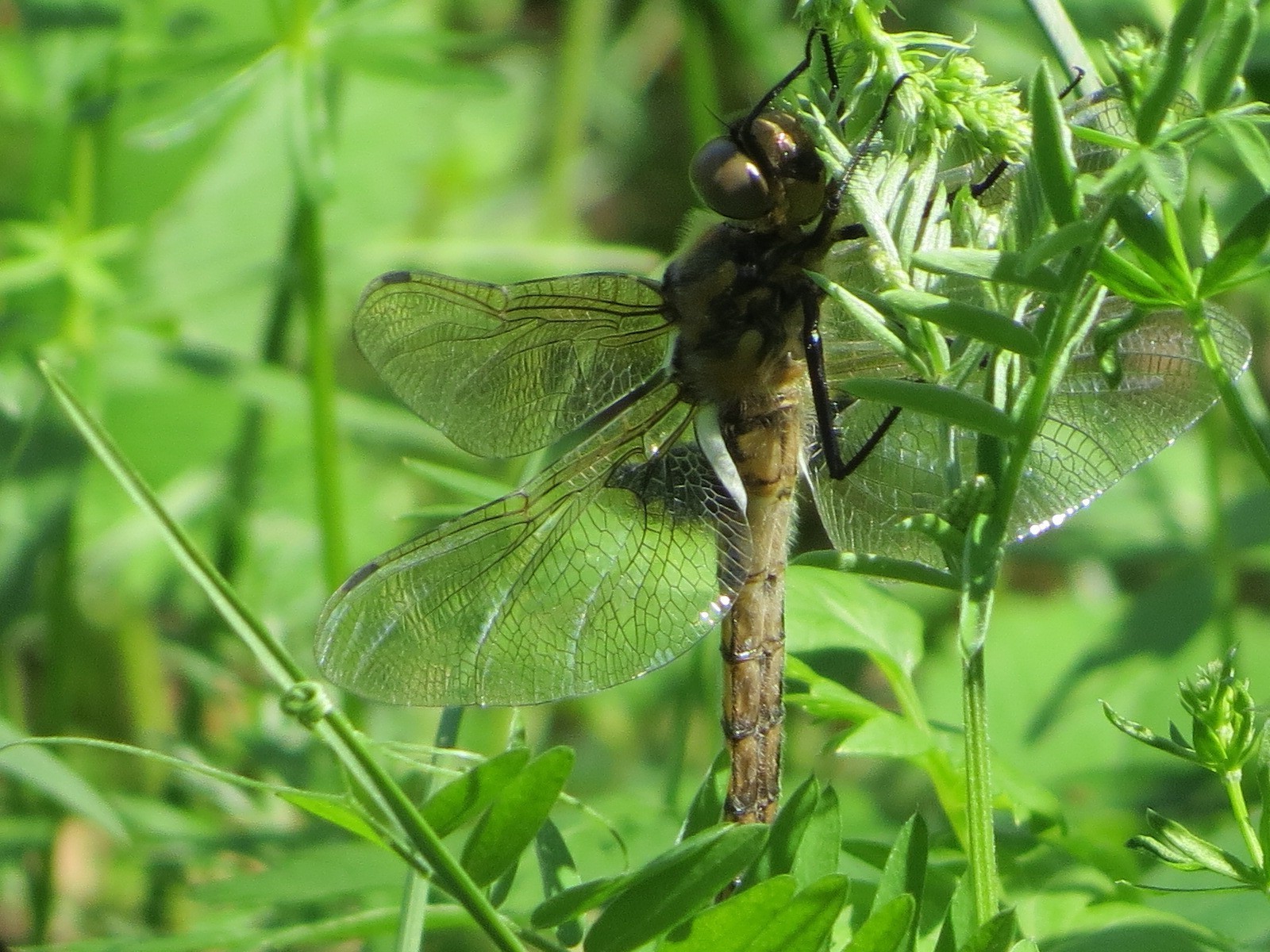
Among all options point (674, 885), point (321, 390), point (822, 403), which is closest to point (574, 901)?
point (674, 885)

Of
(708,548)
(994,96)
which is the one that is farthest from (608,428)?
(994,96)

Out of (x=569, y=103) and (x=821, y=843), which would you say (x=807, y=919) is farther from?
(x=569, y=103)

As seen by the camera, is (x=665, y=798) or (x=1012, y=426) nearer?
(x=1012, y=426)

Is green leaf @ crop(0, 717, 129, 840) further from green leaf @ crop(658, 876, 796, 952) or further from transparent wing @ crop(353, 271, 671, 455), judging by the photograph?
green leaf @ crop(658, 876, 796, 952)

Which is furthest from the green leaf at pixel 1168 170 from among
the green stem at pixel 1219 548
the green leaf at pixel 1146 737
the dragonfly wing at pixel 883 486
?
the green stem at pixel 1219 548

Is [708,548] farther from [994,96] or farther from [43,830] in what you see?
[43,830]

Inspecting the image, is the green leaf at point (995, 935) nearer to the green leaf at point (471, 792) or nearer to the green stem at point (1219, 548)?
the green leaf at point (471, 792)
